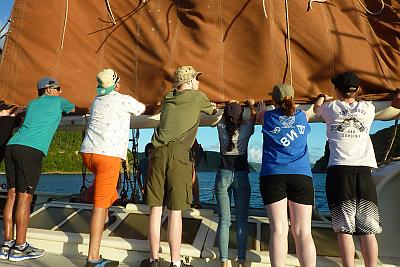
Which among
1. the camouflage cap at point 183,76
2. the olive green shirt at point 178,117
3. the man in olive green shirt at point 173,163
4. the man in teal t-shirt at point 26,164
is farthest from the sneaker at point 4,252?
the camouflage cap at point 183,76

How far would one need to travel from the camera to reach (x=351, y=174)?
110 inches

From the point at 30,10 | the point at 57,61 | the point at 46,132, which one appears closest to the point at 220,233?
the point at 46,132

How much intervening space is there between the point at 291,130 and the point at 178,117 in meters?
0.93

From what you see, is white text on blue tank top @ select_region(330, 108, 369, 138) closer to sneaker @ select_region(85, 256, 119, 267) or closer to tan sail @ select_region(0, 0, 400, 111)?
tan sail @ select_region(0, 0, 400, 111)

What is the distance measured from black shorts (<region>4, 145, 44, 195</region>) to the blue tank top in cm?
206

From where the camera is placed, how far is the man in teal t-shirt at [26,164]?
329 centimetres

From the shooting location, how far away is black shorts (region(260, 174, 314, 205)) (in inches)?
109

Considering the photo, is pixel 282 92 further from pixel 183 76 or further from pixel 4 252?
pixel 4 252

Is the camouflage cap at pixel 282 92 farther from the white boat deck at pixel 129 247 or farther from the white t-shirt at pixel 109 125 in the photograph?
the white boat deck at pixel 129 247

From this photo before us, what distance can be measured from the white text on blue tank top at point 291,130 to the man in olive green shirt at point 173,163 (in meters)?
0.72

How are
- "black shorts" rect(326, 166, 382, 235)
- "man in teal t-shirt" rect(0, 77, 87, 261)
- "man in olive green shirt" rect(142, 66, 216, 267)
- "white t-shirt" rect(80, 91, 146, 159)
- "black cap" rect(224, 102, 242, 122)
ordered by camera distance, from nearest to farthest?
"black shorts" rect(326, 166, 382, 235)
"man in olive green shirt" rect(142, 66, 216, 267)
"white t-shirt" rect(80, 91, 146, 159)
"man in teal t-shirt" rect(0, 77, 87, 261)
"black cap" rect(224, 102, 242, 122)

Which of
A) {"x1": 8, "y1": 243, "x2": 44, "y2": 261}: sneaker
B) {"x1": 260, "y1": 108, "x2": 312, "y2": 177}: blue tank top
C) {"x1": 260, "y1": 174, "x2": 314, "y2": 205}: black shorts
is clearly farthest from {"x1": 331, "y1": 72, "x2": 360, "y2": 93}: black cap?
{"x1": 8, "y1": 243, "x2": 44, "y2": 261}: sneaker

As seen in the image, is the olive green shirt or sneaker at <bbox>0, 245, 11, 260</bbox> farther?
sneaker at <bbox>0, 245, 11, 260</bbox>

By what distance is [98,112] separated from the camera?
3213mm
